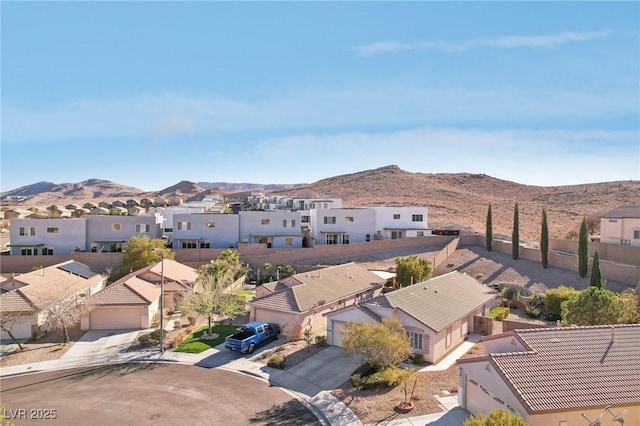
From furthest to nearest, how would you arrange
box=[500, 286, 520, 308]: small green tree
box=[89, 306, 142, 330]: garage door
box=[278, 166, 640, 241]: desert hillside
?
1. box=[278, 166, 640, 241]: desert hillside
2. box=[500, 286, 520, 308]: small green tree
3. box=[89, 306, 142, 330]: garage door

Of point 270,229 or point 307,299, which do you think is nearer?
point 307,299

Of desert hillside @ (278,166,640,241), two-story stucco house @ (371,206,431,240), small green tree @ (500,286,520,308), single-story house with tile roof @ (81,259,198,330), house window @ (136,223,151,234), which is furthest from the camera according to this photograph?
desert hillside @ (278,166,640,241)

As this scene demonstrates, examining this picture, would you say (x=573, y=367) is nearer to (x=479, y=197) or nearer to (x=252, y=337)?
(x=252, y=337)

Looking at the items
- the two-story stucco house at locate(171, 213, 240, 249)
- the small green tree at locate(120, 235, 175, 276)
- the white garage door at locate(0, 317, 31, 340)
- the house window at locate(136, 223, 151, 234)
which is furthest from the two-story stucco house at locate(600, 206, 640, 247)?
the house window at locate(136, 223, 151, 234)

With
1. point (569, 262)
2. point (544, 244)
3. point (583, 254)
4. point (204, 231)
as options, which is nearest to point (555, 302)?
point (583, 254)

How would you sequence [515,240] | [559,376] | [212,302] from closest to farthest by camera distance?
[559,376] < [212,302] < [515,240]

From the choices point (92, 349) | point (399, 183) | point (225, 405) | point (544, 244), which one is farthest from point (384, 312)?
point (399, 183)

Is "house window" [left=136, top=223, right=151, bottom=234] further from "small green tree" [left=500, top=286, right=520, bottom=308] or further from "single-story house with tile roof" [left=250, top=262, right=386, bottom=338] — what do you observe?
"small green tree" [left=500, top=286, right=520, bottom=308]
